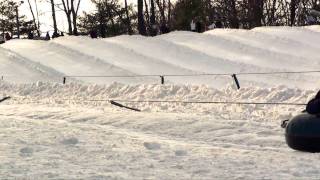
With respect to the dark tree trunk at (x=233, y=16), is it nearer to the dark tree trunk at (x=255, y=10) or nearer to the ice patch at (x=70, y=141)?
the dark tree trunk at (x=255, y=10)

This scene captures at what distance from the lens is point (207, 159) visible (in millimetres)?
8039

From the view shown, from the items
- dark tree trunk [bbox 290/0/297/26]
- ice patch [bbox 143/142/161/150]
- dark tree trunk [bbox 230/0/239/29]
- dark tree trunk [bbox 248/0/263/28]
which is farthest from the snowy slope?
dark tree trunk [bbox 230/0/239/29]

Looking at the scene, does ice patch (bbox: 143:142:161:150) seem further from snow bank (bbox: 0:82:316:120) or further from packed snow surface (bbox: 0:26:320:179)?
snow bank (bbox: 0:82:316:120)

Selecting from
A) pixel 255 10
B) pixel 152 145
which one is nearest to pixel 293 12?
pixel 255 10

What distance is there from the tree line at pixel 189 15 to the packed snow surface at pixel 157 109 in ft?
31.6

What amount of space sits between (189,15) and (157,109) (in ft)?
129

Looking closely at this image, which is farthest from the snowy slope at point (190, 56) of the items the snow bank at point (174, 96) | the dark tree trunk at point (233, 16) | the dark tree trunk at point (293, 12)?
the dark tree trunk at point (233, 16)

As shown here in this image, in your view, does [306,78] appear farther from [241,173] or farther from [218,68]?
[241,173]

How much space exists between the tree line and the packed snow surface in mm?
9617

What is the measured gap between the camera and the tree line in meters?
45.5

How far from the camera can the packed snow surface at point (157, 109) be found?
7.55 meters

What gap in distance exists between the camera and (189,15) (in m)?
54.3

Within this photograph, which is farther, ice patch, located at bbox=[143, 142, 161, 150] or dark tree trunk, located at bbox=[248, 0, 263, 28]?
dark tree trunk, located at bbox=[248, 0, 263, 28]

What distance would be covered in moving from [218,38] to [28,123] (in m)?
21.3
